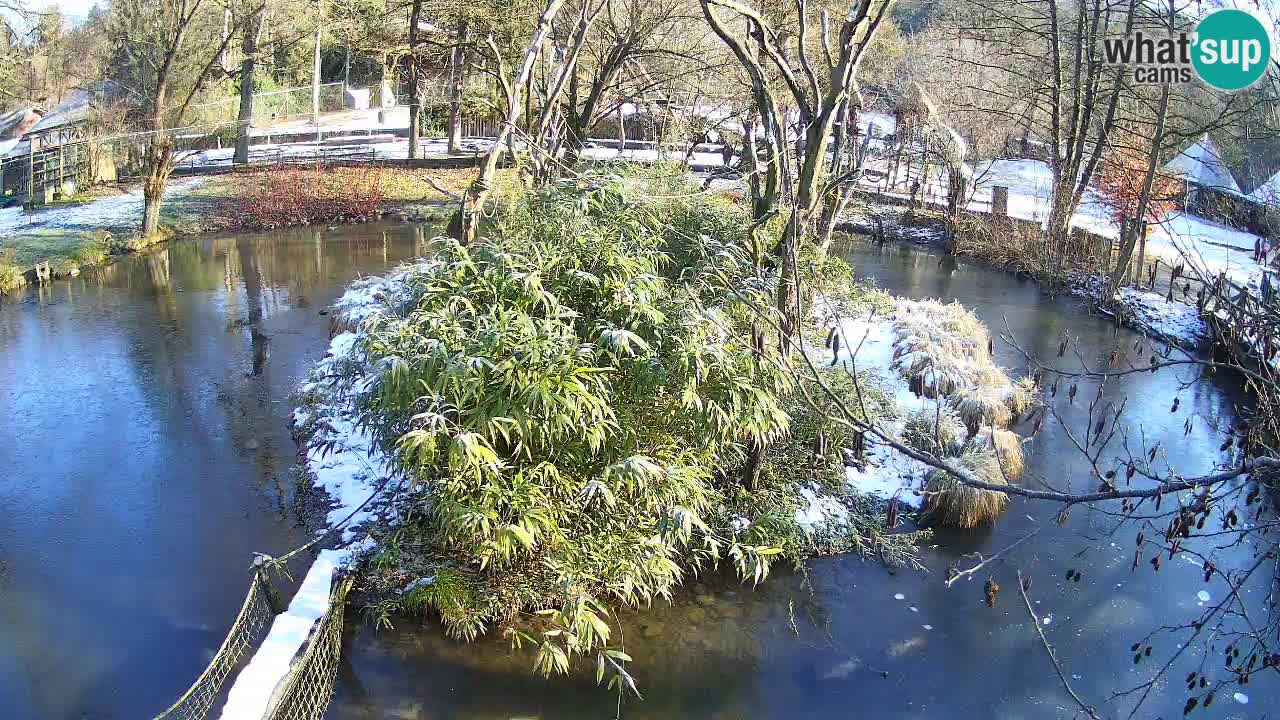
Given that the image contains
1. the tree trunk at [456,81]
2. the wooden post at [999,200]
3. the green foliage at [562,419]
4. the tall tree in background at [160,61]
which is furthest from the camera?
the tree trunk at [456,81]

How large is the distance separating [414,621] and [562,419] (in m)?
2.10

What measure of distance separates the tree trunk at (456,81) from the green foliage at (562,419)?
13.6 metres

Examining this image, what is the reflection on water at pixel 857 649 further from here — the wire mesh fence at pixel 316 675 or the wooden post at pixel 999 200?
the wooden post at pixel 999 200

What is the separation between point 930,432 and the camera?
364 inches

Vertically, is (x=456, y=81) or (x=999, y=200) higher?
(x=456, y=81)

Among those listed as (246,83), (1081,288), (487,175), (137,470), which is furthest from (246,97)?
(1081,288)

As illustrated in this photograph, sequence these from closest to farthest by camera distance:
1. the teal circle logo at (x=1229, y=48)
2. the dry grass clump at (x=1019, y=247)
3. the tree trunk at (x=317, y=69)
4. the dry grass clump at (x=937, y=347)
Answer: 1. the teal circle logo at (x=1229, y=48)
2. the dry grass clump at (x=937, y=347)
3. the dry grass clump at (x=1019, y=247)
4. the tree trunk at (x=317, y=69)

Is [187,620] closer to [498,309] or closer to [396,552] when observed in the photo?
[396,552]

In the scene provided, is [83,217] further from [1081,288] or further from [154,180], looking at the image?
[1081,288]

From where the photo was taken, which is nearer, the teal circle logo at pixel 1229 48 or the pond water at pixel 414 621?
the pond water at pixel 414 621

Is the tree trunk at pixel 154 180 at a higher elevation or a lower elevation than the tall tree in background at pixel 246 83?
lower

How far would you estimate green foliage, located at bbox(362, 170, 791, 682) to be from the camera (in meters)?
6.13

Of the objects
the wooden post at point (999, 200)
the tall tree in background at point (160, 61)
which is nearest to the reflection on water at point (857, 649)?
the wooden post at point (999, 200)

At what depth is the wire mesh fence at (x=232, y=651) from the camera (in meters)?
5.77
